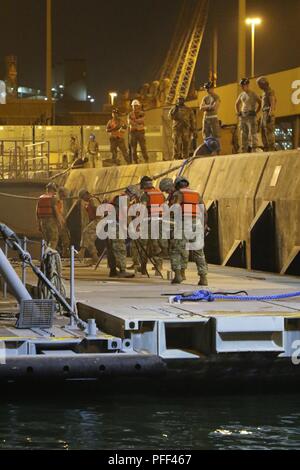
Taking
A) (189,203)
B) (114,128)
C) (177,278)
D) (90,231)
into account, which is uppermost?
(114,128)

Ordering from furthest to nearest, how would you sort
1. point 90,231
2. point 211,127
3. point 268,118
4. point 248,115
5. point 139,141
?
point 139,141
point 211,127
point 90,231
point 248,115
point 268,118

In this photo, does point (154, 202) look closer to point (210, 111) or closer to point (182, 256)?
point (182, 256)

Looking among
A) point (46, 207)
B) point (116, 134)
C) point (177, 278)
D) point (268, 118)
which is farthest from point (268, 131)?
point (116, 134)

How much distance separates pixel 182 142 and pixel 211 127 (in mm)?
2185

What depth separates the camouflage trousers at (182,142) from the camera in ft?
90.6

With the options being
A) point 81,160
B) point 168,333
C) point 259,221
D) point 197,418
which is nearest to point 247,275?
point 259,221

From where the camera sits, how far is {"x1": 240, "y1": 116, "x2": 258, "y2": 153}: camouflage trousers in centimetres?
2384

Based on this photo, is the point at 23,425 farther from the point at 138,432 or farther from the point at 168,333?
the point at 168,333

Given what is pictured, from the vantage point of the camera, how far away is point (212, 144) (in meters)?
25.8

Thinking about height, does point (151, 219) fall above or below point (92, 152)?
below

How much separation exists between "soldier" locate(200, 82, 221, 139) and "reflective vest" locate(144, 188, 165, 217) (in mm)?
6067

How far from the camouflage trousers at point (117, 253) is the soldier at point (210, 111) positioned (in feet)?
19.2

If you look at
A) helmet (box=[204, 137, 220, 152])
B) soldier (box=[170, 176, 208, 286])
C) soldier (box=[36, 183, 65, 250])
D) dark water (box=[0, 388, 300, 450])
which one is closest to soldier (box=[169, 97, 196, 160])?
helmet (box=[204, 137, 220, 152])

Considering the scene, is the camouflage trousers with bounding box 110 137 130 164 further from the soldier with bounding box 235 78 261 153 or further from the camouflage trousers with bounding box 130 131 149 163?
the soldier with bounding box 235 78 261 153
